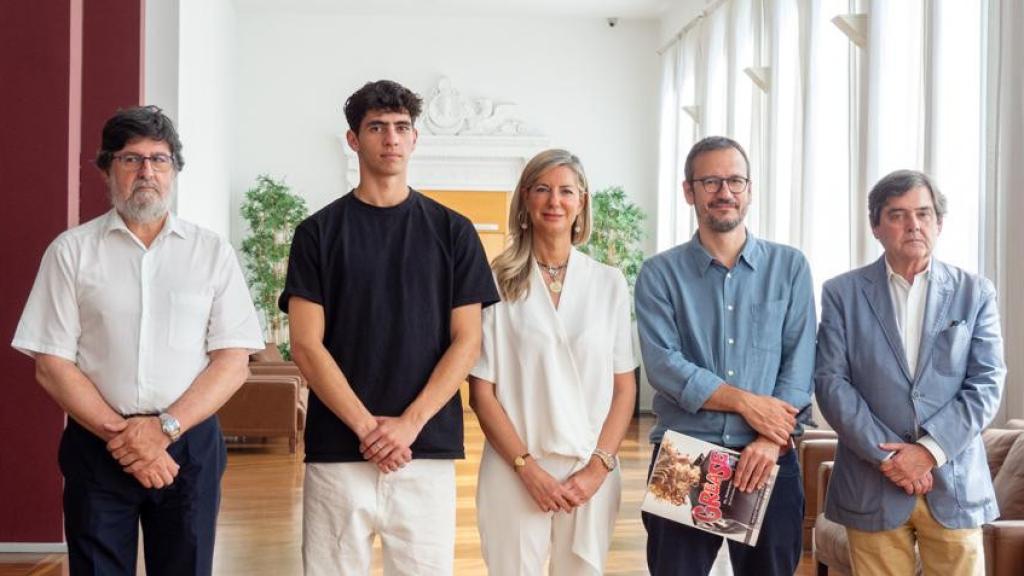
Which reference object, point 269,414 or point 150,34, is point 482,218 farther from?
point 150,34

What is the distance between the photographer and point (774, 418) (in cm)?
330

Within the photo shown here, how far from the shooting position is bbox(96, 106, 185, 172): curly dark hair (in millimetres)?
3295

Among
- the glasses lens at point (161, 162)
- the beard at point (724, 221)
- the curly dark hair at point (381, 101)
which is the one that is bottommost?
the beard at point (724, 221)

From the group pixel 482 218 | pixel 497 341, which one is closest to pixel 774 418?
pixel 497 341

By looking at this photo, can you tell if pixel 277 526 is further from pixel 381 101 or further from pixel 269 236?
pixel 269 236

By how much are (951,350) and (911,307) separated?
0.18m

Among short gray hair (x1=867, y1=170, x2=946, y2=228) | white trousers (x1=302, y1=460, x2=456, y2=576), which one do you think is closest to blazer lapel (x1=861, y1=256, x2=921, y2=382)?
short gray hair (x1=867, y1=170, x2=946, y2=228)

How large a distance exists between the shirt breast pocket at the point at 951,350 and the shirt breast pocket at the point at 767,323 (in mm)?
507

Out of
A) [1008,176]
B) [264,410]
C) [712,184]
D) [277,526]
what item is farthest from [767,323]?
[264,410]

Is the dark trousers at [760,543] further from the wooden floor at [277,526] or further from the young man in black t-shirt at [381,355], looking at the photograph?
the wooden floor at [277,526]

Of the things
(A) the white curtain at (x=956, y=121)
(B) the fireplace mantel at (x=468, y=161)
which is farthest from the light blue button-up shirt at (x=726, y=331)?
(B) the fireplace mantel at (x=468, y=161)

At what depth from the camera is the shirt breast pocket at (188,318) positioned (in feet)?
10.8

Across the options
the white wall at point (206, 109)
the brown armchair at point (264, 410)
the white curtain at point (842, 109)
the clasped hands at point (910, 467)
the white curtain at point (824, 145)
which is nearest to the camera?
the clasped hands at point (910, 467)

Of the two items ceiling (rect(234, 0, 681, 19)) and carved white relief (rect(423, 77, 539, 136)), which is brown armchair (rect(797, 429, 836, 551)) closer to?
ceiling (rect(234, 0, 681, 19))
